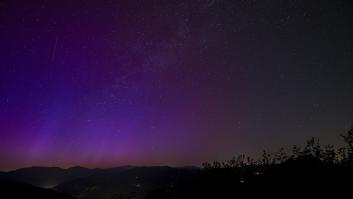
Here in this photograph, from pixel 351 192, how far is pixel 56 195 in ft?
152

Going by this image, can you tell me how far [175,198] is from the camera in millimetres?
38562

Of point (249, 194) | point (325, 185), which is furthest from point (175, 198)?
point (325, 185)

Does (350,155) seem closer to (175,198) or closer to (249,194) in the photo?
(249,194)

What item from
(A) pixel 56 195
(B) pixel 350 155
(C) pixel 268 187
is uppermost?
(B) pixel 350 155

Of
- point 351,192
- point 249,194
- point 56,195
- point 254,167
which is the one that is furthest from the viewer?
point 254,167

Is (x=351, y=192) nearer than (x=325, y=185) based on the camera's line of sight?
Yes

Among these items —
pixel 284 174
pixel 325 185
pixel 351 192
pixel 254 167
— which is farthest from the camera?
pixel 254 167

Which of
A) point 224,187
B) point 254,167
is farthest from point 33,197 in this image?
point 254,167

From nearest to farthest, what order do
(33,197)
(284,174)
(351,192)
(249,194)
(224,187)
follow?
(351,192) < (249,194) < (284,174) < (224,187) < (33,197)

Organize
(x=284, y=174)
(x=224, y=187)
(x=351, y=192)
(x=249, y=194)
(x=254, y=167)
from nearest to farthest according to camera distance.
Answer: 1. (x=351, y=192)
2. (x=249, y=194)
3. (x=284, y=174)
4. (x=224, y=187)
5. (x=254, y=167)

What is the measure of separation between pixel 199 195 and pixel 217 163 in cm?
4557

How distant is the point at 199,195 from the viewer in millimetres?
36938

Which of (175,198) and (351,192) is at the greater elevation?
(351,192)

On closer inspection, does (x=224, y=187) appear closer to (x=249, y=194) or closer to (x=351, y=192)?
(x=249, y=194)
